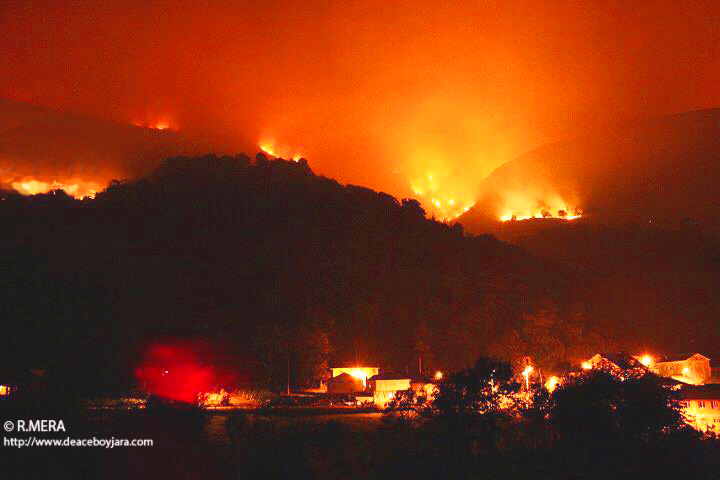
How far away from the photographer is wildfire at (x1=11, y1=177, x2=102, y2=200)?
282 ft

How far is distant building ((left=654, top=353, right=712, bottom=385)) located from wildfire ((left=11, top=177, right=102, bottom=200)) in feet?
287

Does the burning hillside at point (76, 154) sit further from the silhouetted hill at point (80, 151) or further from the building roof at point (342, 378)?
the building roof at point (342, 378)

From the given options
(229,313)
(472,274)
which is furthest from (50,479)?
(472,274)

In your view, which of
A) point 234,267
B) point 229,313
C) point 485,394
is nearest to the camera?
point 485,394

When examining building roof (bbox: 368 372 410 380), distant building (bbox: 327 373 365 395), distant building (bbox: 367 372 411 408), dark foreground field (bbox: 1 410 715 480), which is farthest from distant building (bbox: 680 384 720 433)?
distant building (bbox: 327 373 365 395)

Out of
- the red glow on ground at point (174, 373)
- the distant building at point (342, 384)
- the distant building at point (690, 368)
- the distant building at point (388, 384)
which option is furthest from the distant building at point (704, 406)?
the red glow on ground at point (174, 373)

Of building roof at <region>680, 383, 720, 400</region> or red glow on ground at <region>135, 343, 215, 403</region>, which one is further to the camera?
building roof at <region>680, 383, 720, 400</region>

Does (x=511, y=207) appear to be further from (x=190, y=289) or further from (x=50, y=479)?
(x=50, y=479)

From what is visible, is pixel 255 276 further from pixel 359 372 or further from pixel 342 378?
pixel 342 378

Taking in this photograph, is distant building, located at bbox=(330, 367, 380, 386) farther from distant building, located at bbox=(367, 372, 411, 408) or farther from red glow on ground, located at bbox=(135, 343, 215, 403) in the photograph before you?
red glow on ground, located at bbox=(135, 343, 215, 403)

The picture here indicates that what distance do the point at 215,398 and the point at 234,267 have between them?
36.5 meters

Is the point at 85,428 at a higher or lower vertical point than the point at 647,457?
higher

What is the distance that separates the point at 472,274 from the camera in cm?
7938

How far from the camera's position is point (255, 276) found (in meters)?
73.8
